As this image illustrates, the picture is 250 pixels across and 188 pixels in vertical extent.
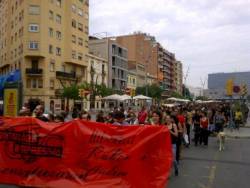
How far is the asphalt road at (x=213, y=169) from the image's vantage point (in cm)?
923

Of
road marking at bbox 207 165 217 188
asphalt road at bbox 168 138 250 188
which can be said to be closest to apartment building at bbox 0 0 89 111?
asphalt road at bbox 168 138 250 188

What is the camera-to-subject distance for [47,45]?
63.8 metres

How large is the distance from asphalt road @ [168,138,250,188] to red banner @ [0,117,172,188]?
154 cm

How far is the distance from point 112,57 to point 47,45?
29.9 m

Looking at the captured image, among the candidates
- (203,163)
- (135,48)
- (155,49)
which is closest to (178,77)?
(155,49)

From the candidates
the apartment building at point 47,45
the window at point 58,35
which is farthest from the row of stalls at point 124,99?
the window at point 58,35

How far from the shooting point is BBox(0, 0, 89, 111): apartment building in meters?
62.8

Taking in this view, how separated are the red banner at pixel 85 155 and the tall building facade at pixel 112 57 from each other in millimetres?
82303

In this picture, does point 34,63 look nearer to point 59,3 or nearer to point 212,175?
point 59,3

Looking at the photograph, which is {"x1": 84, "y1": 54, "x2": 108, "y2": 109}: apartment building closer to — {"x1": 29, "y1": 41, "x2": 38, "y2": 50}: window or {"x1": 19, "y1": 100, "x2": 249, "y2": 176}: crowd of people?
{"x1": 29, "y1": 41, "x2": 38, "y2": 50}: window

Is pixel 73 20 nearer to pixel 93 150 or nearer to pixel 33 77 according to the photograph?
pixel 33 77

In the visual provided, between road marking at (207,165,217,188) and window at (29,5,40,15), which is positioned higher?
window at (29,5,40,15)

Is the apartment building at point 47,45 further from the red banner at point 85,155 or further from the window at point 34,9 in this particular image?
the red banner at point 85,155

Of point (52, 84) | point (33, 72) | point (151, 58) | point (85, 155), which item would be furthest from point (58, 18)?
point (151, 58)
